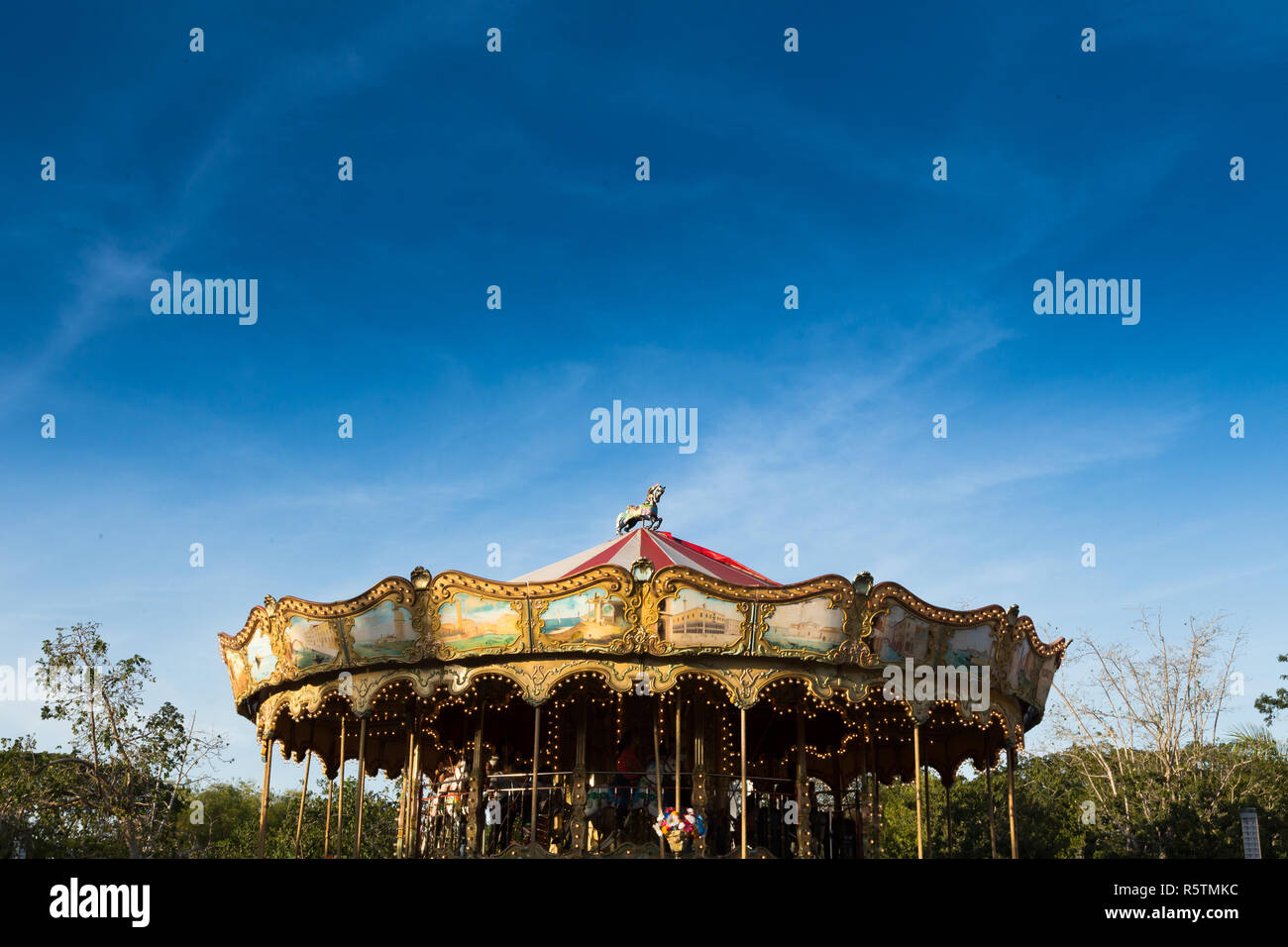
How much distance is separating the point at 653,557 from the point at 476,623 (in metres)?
3.85

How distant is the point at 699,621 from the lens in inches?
570

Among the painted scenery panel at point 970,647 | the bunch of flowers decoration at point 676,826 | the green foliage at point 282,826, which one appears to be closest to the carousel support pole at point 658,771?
the bunch of flowers decoration at point 676,826

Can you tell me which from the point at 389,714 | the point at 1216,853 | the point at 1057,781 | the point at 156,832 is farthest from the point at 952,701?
the point at 1057,781

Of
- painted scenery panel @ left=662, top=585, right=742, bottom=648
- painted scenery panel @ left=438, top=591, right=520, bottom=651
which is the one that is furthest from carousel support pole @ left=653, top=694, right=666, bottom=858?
painted scenery panel @ left=438, top=591, right=520, bottom=651

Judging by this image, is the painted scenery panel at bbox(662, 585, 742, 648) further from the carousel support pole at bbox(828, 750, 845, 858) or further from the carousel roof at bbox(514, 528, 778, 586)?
the carousel support pole at bbox(828, 750, 845, 858)

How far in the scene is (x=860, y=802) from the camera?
20016 millimetres

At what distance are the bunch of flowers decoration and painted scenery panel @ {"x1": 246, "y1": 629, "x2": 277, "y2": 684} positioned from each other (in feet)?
20.4

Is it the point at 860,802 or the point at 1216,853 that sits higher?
the point at 860,802

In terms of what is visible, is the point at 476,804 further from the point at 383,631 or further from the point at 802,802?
the point at 802,802

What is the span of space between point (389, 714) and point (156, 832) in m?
14.3

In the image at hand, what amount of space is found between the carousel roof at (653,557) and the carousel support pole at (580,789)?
222cm

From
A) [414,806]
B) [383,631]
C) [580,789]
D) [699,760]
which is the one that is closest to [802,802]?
[699,760]

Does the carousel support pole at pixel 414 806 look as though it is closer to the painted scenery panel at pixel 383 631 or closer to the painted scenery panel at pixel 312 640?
the painted scenery panel at pixel 312 640

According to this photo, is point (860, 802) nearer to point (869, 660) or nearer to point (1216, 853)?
point (869, 660)
